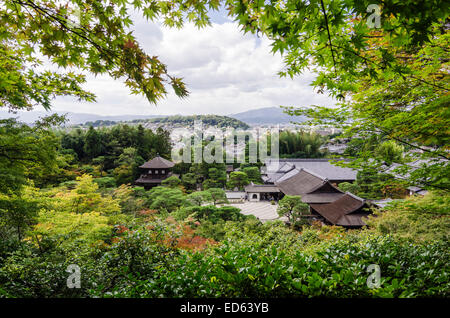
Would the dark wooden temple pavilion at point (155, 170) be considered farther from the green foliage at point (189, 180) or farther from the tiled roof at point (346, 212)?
the tiled roof at point (346, 212)

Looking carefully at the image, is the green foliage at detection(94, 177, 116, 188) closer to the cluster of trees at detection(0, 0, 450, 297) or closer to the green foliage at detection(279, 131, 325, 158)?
the cluster of trees at detection(0, 0, 450, 297)

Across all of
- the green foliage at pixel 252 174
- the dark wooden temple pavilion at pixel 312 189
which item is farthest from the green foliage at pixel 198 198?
the green foliage at pixel 252 174

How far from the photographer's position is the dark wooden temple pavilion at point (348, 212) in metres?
9.76

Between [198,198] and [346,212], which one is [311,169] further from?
[198,198]

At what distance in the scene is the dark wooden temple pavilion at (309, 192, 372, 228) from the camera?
9.76 m

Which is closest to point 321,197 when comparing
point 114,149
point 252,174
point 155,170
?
point 252,174

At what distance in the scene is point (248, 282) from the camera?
5.66 feet

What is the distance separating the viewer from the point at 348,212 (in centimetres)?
1018

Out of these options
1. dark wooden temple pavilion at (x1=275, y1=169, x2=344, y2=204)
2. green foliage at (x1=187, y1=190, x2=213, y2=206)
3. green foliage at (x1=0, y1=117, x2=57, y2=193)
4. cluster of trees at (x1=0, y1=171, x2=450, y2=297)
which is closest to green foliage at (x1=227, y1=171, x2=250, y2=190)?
dark wooden temple pavilion at (x1=275, y1=169, x2=344, y2=204)

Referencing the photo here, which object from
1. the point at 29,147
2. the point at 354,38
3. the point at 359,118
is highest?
the point at 354,38
